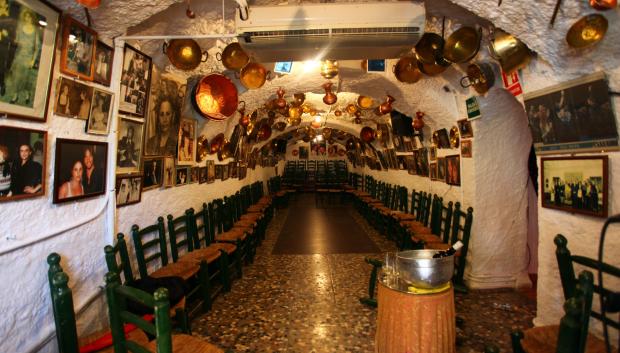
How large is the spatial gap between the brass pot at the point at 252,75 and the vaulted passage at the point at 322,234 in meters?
3.32

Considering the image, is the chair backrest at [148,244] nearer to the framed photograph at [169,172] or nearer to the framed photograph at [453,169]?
the framed photograph at [169,172]

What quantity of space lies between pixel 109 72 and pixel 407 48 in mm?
2363

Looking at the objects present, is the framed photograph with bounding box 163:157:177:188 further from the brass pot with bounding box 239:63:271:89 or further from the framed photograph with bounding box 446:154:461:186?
the framed photograph with bounding box 446:154:461:186

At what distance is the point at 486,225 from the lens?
14.9 ft

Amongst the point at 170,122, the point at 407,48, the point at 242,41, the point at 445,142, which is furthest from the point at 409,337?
the point at 445,142

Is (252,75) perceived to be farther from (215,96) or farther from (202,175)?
(202,175)

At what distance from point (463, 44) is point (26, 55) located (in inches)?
123

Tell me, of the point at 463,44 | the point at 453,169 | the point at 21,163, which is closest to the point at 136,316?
the point at 21,163

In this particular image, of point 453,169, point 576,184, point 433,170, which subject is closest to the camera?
point 576,184

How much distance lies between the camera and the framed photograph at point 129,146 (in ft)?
9.71

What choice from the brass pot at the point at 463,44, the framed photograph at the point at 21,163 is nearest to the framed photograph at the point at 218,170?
the framed photograph at the point at 21,163

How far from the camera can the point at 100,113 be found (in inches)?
100

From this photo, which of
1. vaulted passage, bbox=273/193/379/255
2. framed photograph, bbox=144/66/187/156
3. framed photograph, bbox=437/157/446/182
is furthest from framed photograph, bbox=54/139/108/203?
framed photograph, bbox=437/157/446/182

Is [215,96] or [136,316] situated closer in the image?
[136,316]
